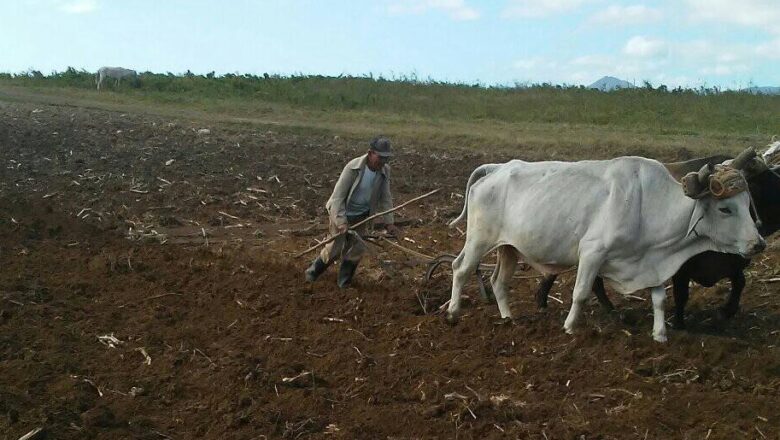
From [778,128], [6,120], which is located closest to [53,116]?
[6,120]

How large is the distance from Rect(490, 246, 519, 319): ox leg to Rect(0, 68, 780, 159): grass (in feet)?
34.8

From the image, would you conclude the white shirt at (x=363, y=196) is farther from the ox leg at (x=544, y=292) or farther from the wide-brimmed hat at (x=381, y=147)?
the ox leg at (x=544, y=292)

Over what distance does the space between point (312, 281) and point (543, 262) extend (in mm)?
2567

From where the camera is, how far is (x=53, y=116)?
76.9 ft

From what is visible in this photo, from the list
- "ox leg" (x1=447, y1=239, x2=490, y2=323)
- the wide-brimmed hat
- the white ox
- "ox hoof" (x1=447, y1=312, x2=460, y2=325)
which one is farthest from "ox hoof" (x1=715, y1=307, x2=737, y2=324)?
the wide-brimmed hat

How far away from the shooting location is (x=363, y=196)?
9.11m

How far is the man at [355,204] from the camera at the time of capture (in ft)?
29.1

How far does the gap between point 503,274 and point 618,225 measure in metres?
1.29

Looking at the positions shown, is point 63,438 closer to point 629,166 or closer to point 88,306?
point 88,306

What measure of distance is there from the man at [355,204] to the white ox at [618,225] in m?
1.57

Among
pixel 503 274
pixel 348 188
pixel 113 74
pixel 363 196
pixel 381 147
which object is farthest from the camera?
pixel 113 74

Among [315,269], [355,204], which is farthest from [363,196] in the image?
[315,269]

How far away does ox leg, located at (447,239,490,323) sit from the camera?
26.3 feet

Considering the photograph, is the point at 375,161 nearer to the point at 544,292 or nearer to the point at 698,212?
the point at 544,292
